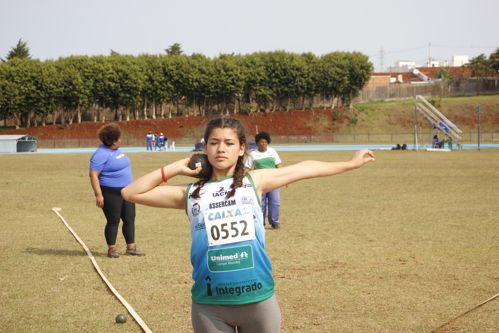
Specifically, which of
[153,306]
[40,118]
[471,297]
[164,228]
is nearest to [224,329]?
[153,306]

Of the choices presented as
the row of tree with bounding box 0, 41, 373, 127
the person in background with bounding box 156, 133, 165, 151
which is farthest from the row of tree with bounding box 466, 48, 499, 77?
the person in background with bounding box 156, 133, 165, 151

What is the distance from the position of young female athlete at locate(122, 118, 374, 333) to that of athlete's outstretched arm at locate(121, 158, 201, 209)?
0.15ft

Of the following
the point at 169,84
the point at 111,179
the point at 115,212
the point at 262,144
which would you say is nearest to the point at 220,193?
the point at 111,179

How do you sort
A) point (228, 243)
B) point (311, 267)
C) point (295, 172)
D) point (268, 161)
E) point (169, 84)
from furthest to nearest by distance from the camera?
point (169, 84)
point (268, 161)
point (311, 267)
point (295, 172)
point (228, 243)

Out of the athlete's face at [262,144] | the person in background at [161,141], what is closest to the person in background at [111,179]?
the athlete's face at [262,144]

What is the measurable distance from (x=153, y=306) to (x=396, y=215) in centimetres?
928

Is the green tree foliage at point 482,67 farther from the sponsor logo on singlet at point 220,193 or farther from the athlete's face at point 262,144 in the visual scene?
the sponsor logo on singlet at point 220,193

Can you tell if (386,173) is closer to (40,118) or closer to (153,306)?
(153,306)

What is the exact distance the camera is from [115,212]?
11.3 metres

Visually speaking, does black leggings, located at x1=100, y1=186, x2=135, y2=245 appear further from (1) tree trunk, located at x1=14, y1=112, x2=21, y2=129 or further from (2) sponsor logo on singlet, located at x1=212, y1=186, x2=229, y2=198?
(1) tree trunk, located at x1=14, y1=112, x2=21, y2=129

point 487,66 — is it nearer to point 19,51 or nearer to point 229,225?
point 19,51

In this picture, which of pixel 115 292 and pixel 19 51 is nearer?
pixel 115 292

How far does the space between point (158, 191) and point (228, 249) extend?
68cm

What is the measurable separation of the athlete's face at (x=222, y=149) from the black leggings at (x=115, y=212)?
7.11m
